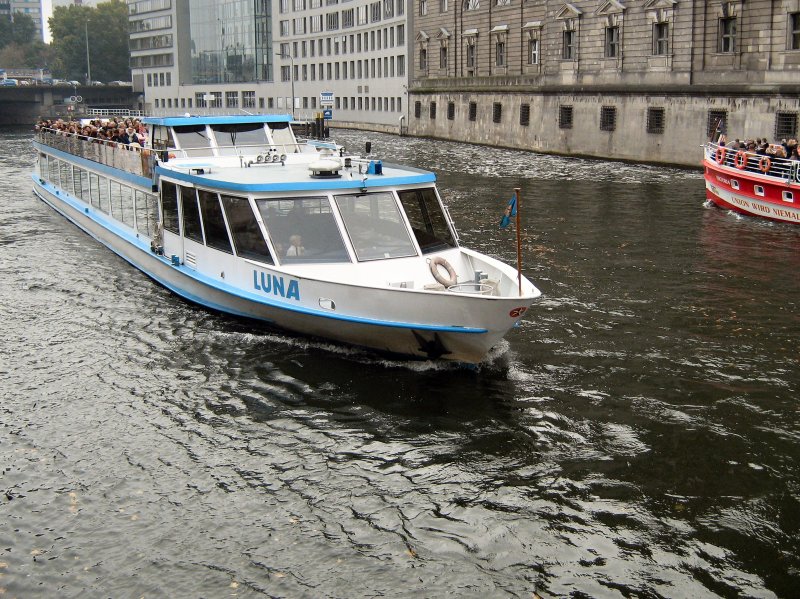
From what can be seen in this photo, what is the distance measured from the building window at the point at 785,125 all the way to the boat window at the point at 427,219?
3038cm

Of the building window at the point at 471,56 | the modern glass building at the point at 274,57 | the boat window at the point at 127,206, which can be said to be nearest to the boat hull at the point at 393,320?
the boat window at the point at 127,206

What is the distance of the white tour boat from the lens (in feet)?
47.2

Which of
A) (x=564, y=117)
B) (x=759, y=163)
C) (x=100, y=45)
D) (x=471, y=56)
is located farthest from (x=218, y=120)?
(x=100, y=45)

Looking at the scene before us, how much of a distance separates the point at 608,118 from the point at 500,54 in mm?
18044

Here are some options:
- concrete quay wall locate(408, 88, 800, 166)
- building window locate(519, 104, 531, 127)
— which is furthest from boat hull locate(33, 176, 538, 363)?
building window locate(519, 104, 531, 127)

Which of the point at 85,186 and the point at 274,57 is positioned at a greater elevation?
the point at 274,57

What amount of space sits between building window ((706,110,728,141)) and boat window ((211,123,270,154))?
95.1ft

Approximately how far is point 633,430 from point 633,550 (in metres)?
3.06

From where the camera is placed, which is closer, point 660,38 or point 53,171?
point 53,171

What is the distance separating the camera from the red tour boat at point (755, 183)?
28547 millimetres

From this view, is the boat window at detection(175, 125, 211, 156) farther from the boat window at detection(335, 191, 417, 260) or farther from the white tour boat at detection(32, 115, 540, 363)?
the boat window at detection(335, 191, 417, 260)

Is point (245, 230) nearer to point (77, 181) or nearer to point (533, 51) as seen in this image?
point (77, 181)

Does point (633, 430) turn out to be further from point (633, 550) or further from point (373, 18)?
point (373, 18)

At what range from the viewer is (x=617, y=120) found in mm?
52938
